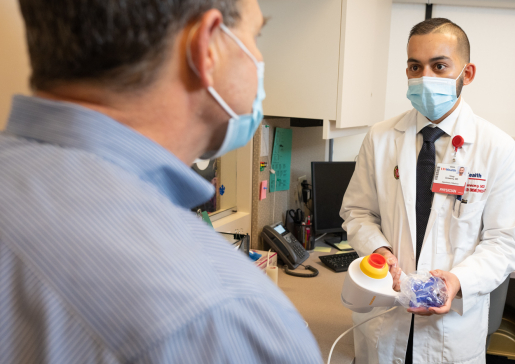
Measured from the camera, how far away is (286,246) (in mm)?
1881

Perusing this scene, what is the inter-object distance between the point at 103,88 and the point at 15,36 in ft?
1.79

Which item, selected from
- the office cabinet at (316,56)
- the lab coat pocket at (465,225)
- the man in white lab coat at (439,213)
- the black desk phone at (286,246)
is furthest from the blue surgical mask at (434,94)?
the black desk phone at (286,246)

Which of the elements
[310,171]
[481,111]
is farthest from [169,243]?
[481,111]

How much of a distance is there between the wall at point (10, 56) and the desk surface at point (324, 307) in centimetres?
111

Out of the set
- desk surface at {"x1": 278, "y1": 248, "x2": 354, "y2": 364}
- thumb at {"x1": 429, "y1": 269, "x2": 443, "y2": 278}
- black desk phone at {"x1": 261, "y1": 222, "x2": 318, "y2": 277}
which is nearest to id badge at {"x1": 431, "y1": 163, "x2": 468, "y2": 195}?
thumb at {"x1": 429, "y1": 269, "x2": 443, "y2": 278}

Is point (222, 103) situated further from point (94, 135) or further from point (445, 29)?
point (445, 29)

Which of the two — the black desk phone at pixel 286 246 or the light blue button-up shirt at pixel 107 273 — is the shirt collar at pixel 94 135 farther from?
the black desk phone at pixel 286 246

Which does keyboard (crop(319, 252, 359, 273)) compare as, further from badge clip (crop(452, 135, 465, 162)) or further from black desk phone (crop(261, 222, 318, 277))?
badge clip (crop(452, 135, 465, 162))

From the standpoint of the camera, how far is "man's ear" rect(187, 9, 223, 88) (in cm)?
41

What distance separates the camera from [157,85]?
0.41 m

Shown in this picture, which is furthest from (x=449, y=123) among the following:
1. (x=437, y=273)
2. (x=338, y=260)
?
(x=338, y=260)

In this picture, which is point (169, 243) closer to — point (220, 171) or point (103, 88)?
point (103, 88)

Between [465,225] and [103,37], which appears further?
[465,225]

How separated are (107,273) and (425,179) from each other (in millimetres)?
1130
